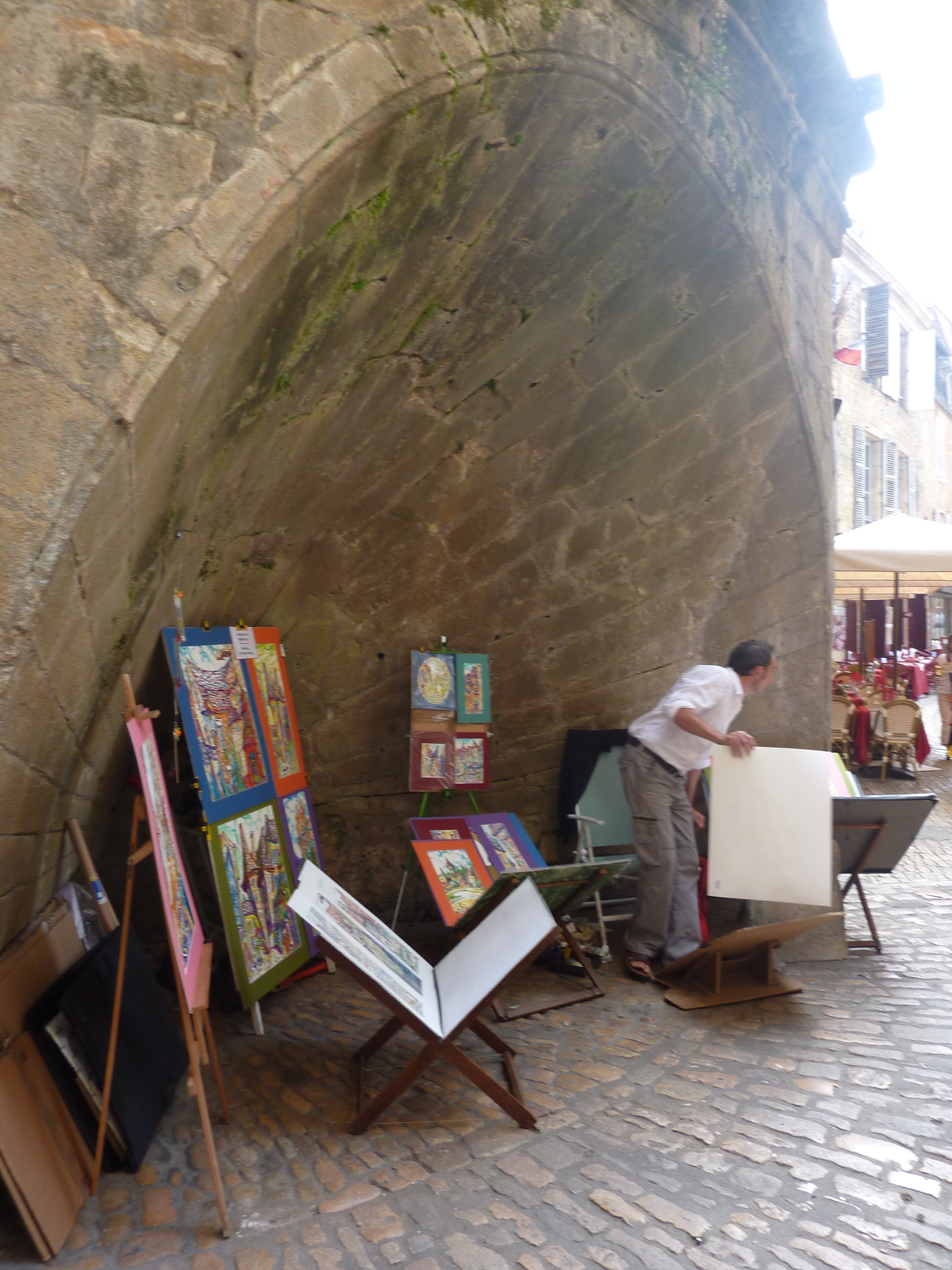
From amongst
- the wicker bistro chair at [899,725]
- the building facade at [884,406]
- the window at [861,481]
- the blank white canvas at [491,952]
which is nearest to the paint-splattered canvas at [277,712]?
the blank white canvas at [491,952]

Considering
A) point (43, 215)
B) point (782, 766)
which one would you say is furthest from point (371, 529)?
point (43, 215)

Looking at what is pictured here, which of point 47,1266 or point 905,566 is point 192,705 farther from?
point 905,566

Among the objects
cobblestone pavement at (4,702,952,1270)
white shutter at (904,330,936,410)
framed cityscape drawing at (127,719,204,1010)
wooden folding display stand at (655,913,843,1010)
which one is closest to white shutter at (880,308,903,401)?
white shutter at (904,330,936,410)

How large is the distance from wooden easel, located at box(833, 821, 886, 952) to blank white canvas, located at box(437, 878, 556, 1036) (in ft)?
6.25

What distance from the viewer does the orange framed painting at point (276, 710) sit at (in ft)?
12.4

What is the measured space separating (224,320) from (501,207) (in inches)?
58.9

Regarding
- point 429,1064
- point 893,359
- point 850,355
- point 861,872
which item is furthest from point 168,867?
point 893,359

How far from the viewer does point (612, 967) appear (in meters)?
4.26

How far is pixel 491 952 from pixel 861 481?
53.6 feet

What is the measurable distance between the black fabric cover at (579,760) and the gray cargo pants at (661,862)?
527mm

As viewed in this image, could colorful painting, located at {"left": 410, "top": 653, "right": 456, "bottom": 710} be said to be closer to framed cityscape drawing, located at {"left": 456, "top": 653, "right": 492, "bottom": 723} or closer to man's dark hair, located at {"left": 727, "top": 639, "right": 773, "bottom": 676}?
framed cityscape drawing, located at {"left": 456, "top": 653, "right": 492, "bottom": 723}

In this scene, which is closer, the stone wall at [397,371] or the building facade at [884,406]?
the stone wall at [397,371]

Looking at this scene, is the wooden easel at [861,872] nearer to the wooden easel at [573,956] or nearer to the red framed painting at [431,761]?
the wooden easel at [573,956]

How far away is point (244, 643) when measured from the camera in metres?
3.70
